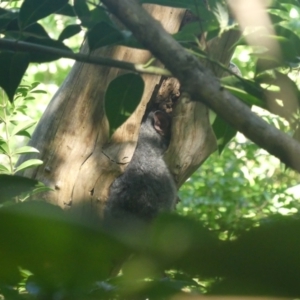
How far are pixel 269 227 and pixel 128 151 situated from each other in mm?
1265

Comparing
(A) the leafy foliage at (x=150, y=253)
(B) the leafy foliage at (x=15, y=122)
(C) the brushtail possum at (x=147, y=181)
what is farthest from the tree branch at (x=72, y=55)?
(C) the brushtail possum at (x=147, y=181)

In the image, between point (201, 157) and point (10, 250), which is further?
point (201, 157)

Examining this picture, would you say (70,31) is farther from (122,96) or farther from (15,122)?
(15,122)

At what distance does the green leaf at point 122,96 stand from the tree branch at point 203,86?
0.43 ft

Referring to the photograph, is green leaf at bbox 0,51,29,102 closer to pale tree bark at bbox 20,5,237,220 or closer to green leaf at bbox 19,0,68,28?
green leaf at bbox 19,0,68,28

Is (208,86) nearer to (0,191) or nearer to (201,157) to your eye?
(0,191)

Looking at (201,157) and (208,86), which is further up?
(201,157)

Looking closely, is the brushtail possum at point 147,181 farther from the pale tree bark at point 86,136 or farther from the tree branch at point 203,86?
the tree branch at point 203,86

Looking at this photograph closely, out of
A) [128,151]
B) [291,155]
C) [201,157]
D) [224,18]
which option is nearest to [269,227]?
[291,155]

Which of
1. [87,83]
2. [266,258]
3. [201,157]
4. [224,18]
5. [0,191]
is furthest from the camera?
[201,157]

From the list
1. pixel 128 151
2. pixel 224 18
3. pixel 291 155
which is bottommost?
pixel 291 155

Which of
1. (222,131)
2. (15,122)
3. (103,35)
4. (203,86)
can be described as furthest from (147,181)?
(203,86)

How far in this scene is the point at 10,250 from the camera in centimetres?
25

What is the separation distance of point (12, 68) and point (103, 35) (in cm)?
13
